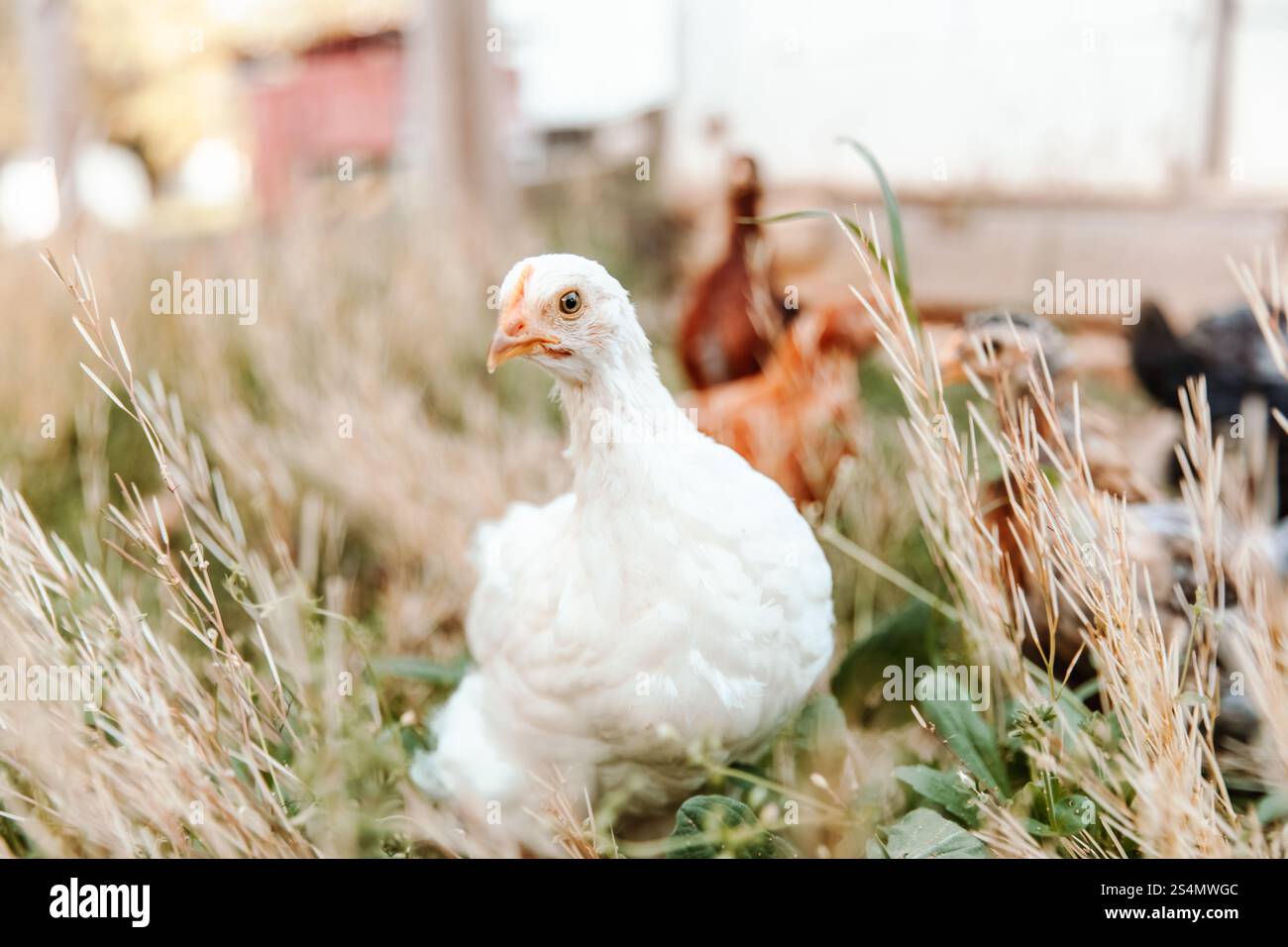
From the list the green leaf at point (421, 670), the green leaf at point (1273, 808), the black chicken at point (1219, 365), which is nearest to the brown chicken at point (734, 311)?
the black chicken at point (1219, 365)

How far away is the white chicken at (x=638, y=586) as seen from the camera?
0.98 metres

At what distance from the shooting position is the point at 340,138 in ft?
10.5

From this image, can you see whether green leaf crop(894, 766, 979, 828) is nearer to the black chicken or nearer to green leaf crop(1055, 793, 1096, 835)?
green leaf crop(1055, 793, 1096, 835)

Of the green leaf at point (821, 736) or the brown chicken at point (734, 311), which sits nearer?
the green leaf at point (821, 736)

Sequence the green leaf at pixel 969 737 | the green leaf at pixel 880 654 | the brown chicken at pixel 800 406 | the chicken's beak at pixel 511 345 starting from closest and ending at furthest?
the chicken's beak at pixel 511 345
the green leaf at pixel 969 737
the green leaf at pixel 880 654
the brown chicken at pixel 800 406

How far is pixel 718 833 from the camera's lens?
39.1 inches

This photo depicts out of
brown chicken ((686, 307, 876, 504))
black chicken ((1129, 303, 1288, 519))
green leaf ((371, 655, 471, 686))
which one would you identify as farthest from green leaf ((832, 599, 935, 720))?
black chicken ((1129, 303, 1288, 519))

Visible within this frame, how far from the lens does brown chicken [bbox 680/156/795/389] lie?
6.23 ft

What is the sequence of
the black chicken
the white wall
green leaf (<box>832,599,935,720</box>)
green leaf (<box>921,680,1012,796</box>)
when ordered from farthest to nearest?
the white wall → the black chicken → green leaf (<box>832,599,935,720</box>) → green leaf (<box>921,680,1012,796</box>)

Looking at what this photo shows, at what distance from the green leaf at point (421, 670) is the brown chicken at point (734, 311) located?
840 mm

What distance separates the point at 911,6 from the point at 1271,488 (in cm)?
171

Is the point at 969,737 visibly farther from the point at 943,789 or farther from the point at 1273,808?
the point at 1273,808

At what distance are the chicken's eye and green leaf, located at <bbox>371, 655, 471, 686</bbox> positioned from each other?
54cm

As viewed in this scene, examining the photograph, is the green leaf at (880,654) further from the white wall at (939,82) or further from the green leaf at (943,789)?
the white wall at (939,82)
